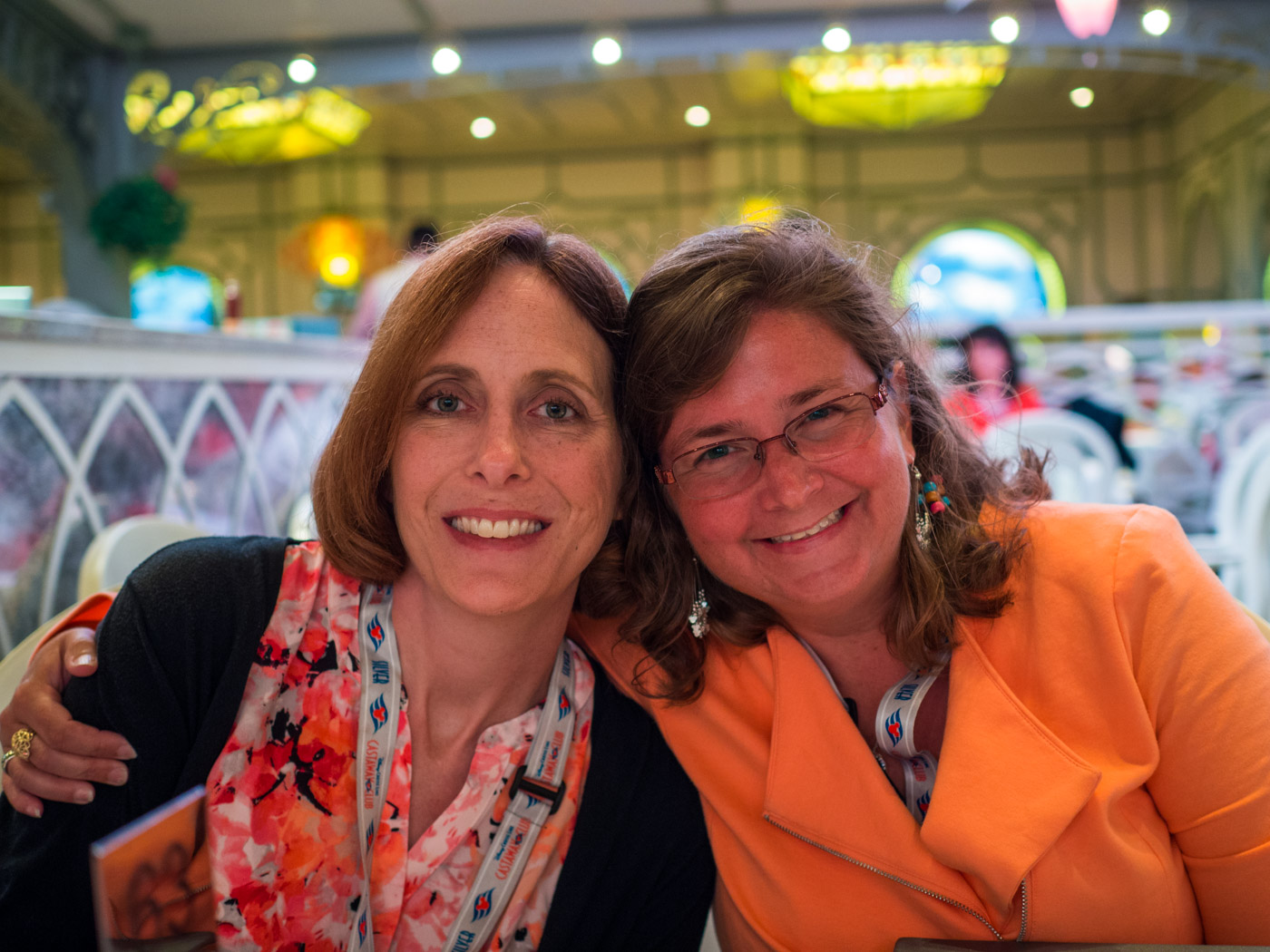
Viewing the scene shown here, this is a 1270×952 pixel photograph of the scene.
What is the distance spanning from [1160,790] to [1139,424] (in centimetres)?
436

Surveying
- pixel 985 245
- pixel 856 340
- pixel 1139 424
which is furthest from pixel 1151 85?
pixel 856 340

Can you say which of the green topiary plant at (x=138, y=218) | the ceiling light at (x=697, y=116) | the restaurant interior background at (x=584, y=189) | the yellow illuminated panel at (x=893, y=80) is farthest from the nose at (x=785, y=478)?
Result: the ceiling light at (x=697, y=116)

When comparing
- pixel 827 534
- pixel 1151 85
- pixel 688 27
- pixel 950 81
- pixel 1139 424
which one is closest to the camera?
pixel 827 534

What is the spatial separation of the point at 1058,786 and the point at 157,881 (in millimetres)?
959

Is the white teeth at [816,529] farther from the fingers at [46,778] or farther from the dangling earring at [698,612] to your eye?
the fingers at [46,778]

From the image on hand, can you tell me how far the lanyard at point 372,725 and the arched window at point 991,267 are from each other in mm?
10539

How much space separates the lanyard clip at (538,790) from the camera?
1274 millimetres

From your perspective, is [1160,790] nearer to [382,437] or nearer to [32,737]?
[382,437]

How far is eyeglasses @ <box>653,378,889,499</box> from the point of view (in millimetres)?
1258

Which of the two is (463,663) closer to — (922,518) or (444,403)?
(444,403)

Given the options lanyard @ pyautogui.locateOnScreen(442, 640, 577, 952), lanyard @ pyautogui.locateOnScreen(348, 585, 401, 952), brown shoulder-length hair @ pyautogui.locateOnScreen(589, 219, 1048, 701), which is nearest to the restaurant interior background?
brown shoulder-length hair @ pyautogui.locateOnScreen(589, 219, 1048, 701)

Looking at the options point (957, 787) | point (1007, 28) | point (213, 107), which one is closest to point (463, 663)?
point (957, 787)

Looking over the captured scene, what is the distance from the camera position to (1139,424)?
16.5ft

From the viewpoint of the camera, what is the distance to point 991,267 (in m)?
11.0
